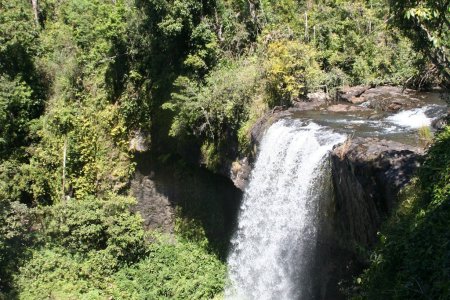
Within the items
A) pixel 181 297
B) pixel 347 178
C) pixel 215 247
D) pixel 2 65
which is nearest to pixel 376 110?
pixel 347 178

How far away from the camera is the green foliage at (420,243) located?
18.2 feet

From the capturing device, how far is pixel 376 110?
14359 millimetres

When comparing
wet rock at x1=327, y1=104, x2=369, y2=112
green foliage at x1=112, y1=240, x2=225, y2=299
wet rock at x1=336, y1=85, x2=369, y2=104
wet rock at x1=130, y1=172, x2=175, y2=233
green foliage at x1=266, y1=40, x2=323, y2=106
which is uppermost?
green foliage at x1=266, y1=40, x2=323, y2=106

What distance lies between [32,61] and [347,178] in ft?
57.9

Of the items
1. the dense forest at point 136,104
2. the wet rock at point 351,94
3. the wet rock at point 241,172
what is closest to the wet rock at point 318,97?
the dense forest at point 136,104

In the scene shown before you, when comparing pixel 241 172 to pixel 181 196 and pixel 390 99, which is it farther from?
pixel 390 99

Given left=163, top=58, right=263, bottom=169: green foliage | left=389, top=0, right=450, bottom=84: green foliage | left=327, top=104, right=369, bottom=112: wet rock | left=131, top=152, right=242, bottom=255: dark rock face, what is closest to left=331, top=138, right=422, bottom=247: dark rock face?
left=389, top=0, right=450, bottom=84: green foliage

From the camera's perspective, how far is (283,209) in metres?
11.9

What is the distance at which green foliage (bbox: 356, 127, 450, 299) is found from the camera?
18.2ft

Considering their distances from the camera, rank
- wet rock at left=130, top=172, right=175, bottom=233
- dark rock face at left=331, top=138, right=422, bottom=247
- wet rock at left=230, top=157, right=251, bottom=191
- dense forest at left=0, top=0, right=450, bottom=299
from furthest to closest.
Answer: wet rock at left=130, top=172, right=175, bottom=233
dense forest at left=0, top=0, right=450, bottom=299
wet rock at left=230, top=157, right=251, bottom=191
dark rock face at left=331, top=138, right=422, bottom=247

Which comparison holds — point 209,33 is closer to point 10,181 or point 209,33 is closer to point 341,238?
point 341,238

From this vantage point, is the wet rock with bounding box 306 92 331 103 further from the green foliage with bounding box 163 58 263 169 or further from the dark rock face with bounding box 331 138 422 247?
the dark rock face with bounding box 331 138 422 247

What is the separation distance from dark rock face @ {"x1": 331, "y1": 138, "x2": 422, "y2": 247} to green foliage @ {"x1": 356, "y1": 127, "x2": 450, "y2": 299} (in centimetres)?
61

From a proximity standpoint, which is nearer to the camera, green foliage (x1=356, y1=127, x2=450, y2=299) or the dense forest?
green foliage (x1=356, y1=127, x2=450, y2=299)
